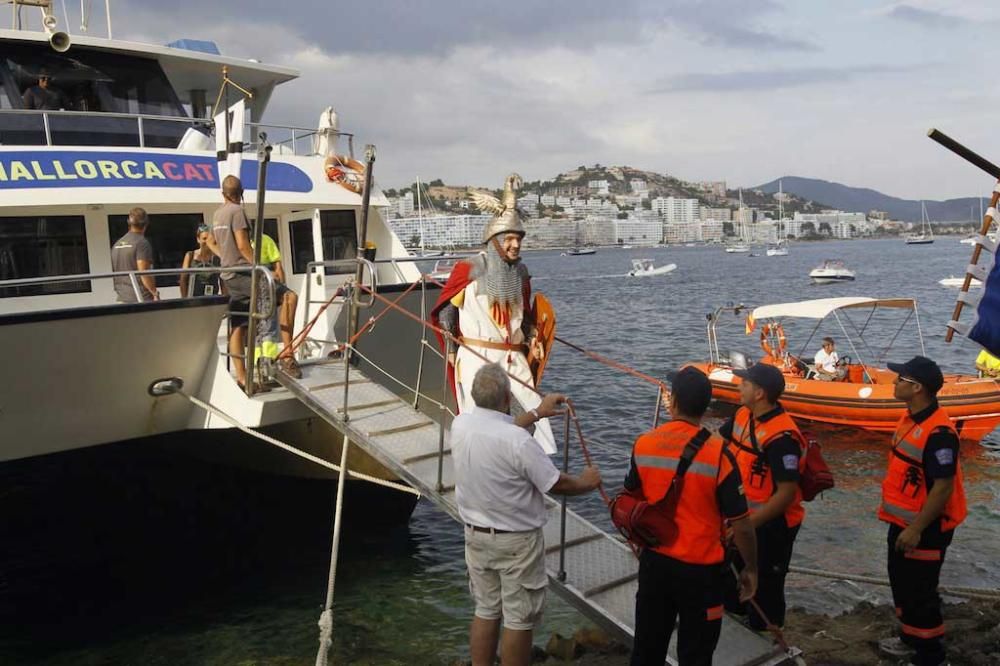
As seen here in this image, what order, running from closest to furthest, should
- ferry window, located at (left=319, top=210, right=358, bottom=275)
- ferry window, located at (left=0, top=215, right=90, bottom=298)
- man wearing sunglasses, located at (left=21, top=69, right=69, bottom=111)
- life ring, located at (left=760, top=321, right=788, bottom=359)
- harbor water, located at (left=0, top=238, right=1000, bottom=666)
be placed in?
harbor water, located at (left=0, top=238, right=1000, bottom=666)
ferry window, located at (left=0, top=215, right=90, bottom=298)
man wearing sunglasses, located at (left=21, top=69, right=69, bottom=111)
ferry window, located at (left=319, top=210, right=358, bottom=275)
life ring, located at (left=760, top=321, right=788, bottom=359)

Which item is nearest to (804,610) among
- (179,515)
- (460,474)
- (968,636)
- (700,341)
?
(968,636)

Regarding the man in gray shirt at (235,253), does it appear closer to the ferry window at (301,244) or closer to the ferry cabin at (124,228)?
the ferry cabin at (124,228)

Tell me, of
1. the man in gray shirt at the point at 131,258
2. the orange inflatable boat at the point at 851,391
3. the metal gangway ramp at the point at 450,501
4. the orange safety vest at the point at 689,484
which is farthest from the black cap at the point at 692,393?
the orange inflatable boat at the point at 851,391

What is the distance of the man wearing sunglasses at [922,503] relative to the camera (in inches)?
173

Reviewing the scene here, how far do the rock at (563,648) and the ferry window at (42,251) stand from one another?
5.48 metres

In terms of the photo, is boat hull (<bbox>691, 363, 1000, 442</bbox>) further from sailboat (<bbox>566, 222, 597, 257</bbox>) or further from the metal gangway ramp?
sailboat (<bbox>566, 222, 597, 257</bbox>)

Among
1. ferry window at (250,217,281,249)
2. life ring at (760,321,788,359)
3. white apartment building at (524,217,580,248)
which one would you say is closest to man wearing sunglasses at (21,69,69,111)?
ferry window at (250,217,281,249)

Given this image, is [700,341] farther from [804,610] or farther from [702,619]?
[702,619]

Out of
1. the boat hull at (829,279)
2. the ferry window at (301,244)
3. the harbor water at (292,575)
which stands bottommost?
the boat hull at (829,279)

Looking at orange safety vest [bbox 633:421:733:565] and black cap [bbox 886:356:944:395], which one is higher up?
black cap [bbox 886:356:944:395]

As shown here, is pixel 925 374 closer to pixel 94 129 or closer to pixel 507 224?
pixel 507 224

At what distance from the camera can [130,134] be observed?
861 cm

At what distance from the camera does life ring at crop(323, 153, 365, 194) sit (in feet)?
29.6

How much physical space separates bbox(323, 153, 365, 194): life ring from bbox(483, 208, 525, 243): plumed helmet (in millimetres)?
4181
